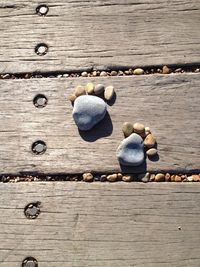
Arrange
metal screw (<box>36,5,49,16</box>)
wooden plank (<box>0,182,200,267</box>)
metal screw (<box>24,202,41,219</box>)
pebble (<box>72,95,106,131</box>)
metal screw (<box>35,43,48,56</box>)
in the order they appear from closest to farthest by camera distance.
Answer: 1. wooden plank (<box>0,182,200,267</box>)
2. metal screw (<box>24,202,41,219</box>)
3. pebble (<box>72,95,106,131</box>)
4. metal screw (<box>35,43,48,56</box>)
5. metal screw (<box>36,5,49,16</box>)

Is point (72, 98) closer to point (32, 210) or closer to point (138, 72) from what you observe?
point (138, 72)

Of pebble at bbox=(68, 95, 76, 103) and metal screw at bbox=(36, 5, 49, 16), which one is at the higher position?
metal screw at bbox=(36, 5, 49, 16)

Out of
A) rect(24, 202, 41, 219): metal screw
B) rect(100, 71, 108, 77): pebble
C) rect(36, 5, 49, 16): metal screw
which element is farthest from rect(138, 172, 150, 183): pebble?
rect(36, 5, 49, 16): metal screw

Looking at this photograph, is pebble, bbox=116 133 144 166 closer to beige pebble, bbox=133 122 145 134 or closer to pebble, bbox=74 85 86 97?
beige pebble, bbox=133 122 145 134

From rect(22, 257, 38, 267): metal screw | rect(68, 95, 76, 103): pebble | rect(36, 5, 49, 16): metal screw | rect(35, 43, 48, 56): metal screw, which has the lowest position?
rect(22, 257, 38, 267): metal screw

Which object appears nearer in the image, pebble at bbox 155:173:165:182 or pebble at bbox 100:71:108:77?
pebble at bbox 155:173:165:182

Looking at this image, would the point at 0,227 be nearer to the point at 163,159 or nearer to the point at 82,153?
the point at 82,153
